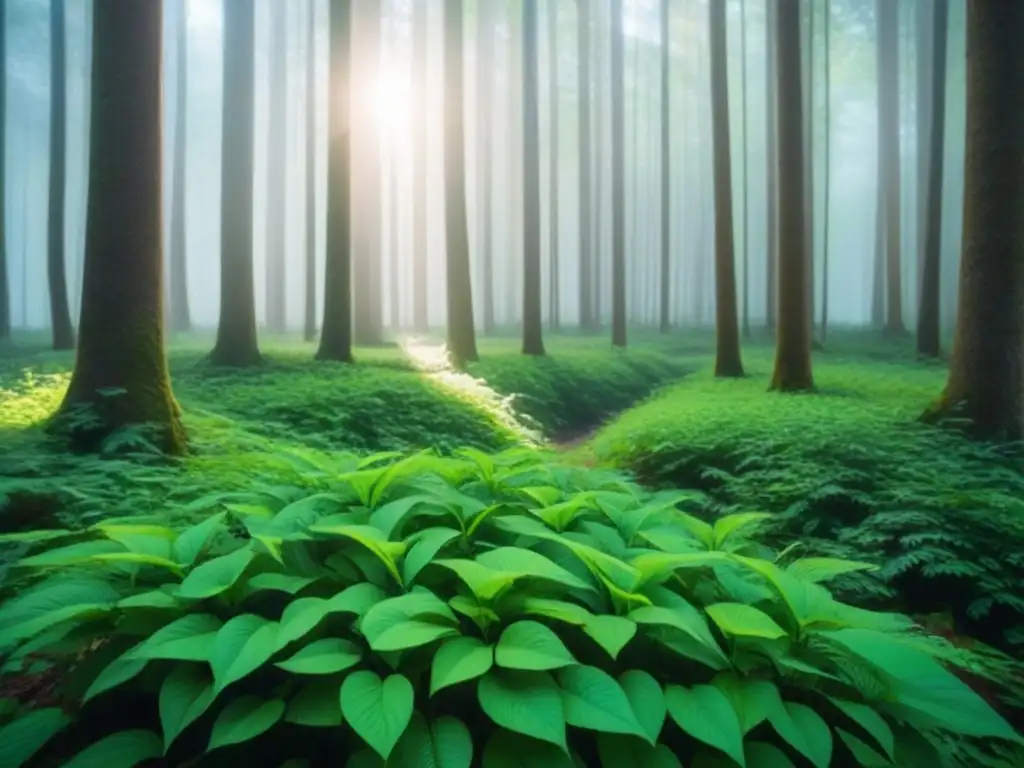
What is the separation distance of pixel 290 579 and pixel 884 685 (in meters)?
1.86

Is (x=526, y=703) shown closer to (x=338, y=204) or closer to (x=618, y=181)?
(x=338, y=204)

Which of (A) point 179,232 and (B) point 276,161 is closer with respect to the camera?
(A) point 179,232

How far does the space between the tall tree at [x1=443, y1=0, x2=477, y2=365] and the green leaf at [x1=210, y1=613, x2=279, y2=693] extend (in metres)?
9.92

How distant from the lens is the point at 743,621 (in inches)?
84.1

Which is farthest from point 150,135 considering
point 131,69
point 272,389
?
point 272,389

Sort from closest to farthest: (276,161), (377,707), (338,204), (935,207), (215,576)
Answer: (377,707), (215,576), (338,204), (935,207), (276,161)

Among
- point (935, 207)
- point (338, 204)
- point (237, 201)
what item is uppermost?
point (935, 207)

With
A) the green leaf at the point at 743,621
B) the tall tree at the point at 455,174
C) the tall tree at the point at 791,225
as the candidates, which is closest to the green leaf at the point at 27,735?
the green leaf at the point at 743,621

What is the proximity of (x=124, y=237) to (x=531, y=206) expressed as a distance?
10.3 meters

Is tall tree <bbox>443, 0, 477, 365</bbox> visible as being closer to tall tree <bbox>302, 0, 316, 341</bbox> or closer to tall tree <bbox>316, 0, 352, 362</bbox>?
tall tree <bbox>316, 0, 352, 362</bbox>

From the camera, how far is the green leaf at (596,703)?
1784 mm

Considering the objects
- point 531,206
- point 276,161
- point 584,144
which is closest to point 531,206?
point 531,206

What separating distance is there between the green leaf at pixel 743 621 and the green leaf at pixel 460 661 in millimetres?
695

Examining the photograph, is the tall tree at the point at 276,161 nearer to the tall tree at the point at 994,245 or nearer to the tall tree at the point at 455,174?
the tall tree at the point at 455,174
